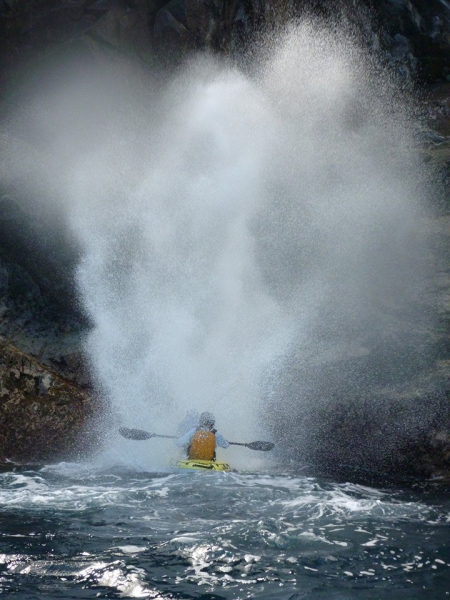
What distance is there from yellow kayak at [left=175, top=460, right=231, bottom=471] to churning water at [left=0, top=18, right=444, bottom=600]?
0.40 meters

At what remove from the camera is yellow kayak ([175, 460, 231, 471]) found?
500 inches

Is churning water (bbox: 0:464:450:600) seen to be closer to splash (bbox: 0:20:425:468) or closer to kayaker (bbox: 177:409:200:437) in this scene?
kayaker (bbox: 177:409:200:437)

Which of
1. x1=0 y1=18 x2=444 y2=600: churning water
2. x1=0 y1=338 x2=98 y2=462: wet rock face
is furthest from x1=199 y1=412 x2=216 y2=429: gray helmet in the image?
x1=0 y1=338 x2=98 y2=462: wet rock face

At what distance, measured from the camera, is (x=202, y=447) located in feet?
43.7

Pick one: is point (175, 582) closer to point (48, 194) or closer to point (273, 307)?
point (273, 307)

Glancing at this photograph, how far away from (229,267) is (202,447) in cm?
977

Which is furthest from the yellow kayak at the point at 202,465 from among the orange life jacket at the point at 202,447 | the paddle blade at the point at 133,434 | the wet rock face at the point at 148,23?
the wet rock face at the point at 148,23

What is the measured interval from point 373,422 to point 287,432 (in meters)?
2.55

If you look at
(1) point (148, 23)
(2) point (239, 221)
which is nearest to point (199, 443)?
(2) point (239, 221)

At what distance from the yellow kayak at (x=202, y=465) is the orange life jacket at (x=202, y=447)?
30 cm

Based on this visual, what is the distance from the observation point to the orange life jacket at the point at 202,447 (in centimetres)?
1330

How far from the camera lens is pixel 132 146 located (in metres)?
23.3

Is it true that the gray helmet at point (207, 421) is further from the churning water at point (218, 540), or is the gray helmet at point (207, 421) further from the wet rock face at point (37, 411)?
the wet rock face at point (37, 411)

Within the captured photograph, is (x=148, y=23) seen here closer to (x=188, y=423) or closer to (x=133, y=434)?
(x=188, y=423)
